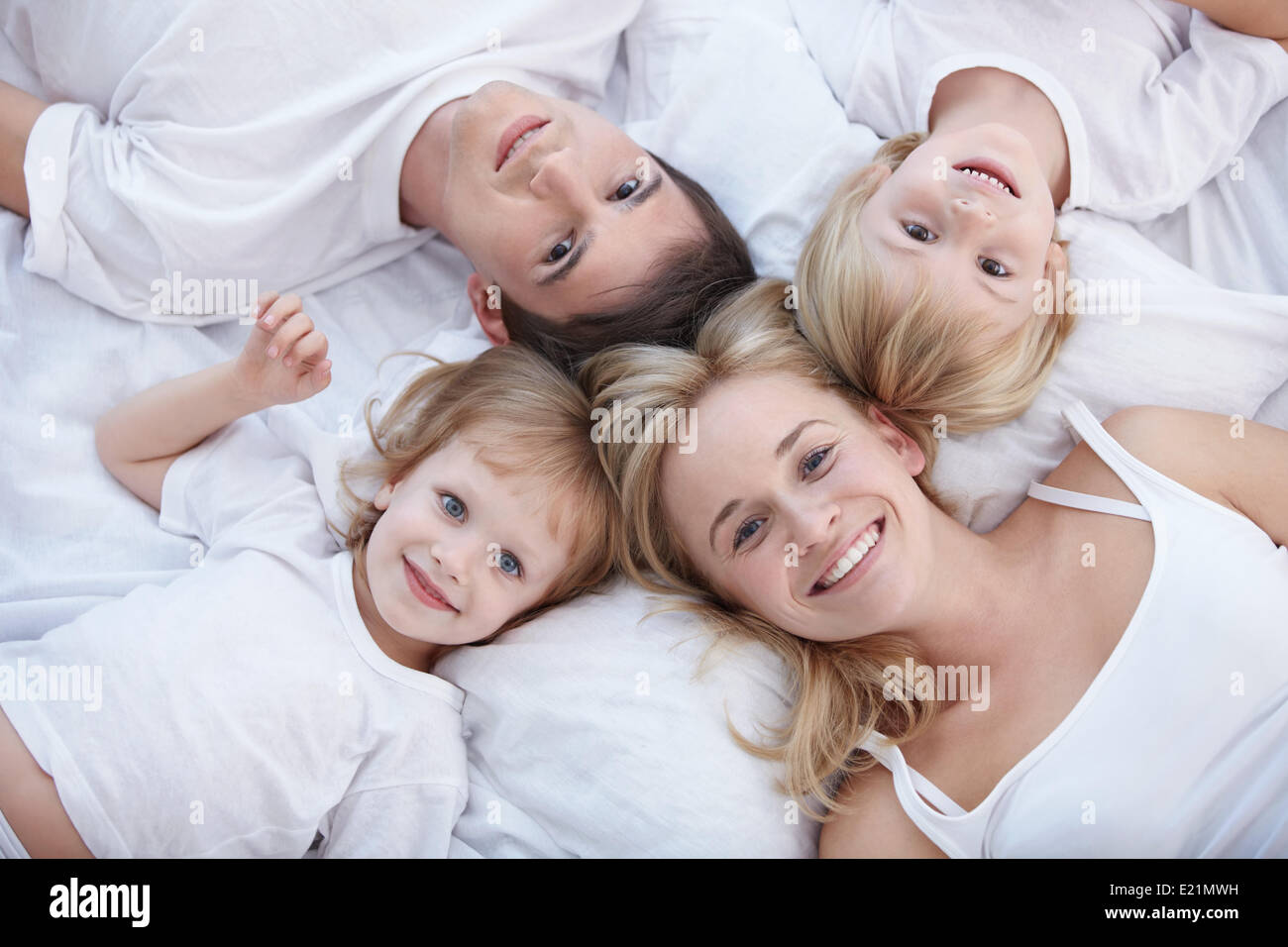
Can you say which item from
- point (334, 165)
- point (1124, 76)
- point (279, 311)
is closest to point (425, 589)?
point (279, 311)

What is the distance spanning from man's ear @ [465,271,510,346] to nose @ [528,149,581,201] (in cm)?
27

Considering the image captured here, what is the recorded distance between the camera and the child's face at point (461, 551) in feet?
4.84

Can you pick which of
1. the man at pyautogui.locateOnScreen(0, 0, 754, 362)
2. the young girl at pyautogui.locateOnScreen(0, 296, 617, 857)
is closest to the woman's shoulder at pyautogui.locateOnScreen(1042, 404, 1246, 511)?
the man at pyautogui.locateOnScreen(0, 0, 754, 362)

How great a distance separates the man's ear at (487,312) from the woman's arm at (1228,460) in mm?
1062

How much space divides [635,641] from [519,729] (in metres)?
0.22

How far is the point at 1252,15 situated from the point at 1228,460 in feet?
2.65

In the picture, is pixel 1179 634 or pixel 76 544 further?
pixel 76 544

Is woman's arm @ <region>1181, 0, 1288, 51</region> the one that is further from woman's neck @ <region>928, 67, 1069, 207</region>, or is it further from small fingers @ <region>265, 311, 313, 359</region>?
small fingers @ <region>265, 311, 313, 359</region>

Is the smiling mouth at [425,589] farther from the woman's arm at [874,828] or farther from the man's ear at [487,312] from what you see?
the woman's arm at [874,828]

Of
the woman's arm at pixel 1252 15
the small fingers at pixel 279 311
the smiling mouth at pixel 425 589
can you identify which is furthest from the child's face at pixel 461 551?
the woman's arm at pixel 1252 15

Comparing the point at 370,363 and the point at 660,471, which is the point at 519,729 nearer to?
the point at 660,471
